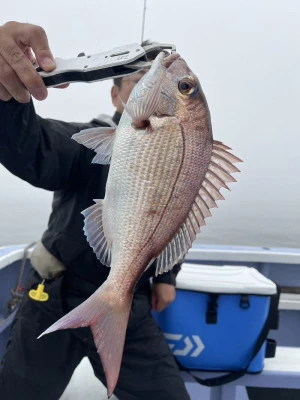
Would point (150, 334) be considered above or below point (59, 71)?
below

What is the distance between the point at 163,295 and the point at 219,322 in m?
0.30

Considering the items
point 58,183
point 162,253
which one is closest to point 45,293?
point 58,183

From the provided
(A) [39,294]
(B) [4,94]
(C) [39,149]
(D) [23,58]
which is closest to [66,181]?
(C) [39,149]

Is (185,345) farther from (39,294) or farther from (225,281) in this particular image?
(39,294)

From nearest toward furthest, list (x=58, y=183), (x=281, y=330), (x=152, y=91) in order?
(x=152, y=91) < (x=58, y=183) < (x=281, y=330)

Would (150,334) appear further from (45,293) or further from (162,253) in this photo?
(162,253)

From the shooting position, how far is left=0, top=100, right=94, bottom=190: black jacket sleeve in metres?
1.24

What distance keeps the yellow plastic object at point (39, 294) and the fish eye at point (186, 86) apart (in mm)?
1247

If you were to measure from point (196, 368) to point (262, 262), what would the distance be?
1909mm

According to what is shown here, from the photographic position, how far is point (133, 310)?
1.86 m

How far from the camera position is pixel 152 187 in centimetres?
92

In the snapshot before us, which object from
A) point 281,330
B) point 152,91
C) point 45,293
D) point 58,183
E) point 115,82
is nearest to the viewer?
point 152,91

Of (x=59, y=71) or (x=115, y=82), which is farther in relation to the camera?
(x=115, y=82)

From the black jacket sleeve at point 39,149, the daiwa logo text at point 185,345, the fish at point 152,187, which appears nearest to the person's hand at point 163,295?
the daiwa logo text at point 185,345
